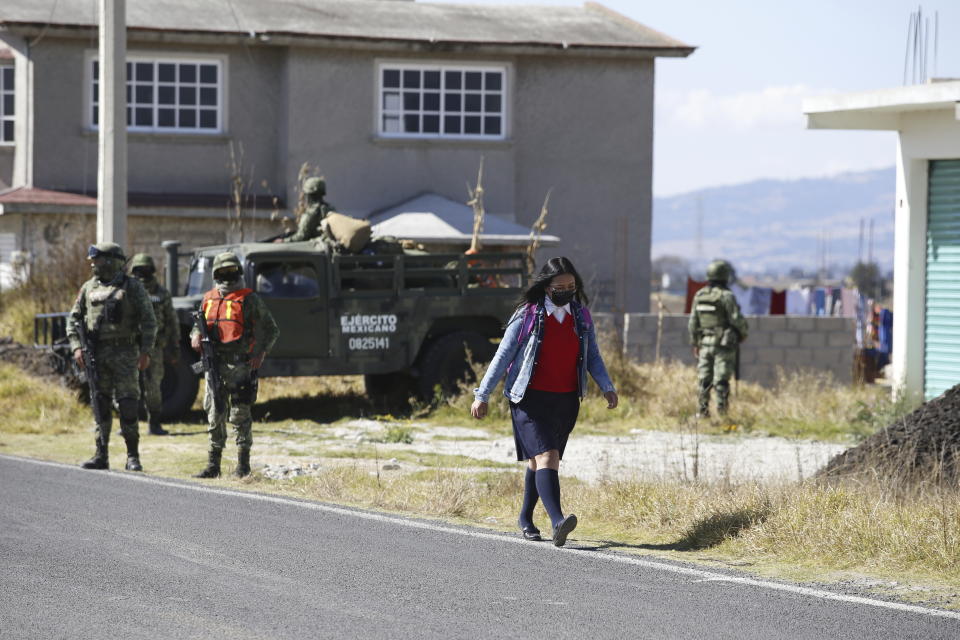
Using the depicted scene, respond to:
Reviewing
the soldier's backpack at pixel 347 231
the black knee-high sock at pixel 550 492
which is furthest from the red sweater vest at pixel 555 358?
the soldier's backpack at pixel 347 231

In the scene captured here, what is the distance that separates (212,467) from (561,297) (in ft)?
14.6

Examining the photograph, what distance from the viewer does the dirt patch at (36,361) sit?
17125 millimetres

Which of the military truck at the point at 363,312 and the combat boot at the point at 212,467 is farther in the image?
the military truck at the point at 363,312

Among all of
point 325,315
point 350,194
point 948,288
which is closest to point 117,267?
point 325,315

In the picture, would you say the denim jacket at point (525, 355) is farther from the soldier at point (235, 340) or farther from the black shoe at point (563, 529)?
the soldier at point (235, 340)

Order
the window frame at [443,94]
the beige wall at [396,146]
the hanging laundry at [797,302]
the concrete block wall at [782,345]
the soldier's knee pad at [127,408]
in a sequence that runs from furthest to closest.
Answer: the hanging laundry at [797,302]
the window frame at [443,94]
the beige wall at [396,146]
the concrete block wall at [782,345]
the soldier's knee pad at [127,408]

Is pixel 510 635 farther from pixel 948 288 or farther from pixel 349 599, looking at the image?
pixel 948 288

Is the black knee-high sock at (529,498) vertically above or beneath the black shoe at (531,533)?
above

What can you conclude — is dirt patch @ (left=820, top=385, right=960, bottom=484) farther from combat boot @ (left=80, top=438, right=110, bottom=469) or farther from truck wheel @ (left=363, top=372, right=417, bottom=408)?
truck wheel @ (left=363, top=372, right=417, bottom=408)

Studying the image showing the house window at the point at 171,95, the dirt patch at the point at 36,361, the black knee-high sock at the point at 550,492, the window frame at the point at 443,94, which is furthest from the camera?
the window frame at the point at 443,94

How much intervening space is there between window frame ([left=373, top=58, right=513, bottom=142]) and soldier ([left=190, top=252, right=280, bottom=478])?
15.2 m

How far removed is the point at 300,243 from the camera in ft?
56.1

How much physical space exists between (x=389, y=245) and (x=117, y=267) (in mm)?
5487

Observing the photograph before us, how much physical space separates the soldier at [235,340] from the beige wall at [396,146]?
14.0m
